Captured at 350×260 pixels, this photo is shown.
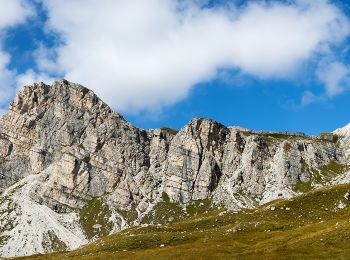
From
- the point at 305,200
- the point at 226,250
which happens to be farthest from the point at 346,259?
the point at 305,200

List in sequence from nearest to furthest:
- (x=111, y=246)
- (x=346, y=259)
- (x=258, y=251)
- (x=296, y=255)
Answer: (x=346, y=259)
(x=296, y=255)
(x=258, y=251)
(x=111, y=246)

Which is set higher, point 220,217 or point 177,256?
point 220,217

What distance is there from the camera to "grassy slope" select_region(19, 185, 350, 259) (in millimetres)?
79375

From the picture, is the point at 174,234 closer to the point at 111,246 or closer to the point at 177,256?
the point at 111,246

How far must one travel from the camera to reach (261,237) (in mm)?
103812

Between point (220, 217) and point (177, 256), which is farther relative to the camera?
point (220, 217)

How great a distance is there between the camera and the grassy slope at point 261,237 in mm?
79375

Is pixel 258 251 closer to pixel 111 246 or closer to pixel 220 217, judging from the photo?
pixel 111 246

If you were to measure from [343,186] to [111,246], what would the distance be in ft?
241

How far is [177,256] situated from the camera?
87250 mm

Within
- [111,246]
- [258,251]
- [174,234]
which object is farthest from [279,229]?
[111,246]

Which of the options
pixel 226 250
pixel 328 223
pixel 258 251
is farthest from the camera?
pixel 328 223

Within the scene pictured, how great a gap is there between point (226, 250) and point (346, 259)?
27.3 meters

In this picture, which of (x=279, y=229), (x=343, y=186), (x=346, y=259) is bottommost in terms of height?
(x=346, y=259)
